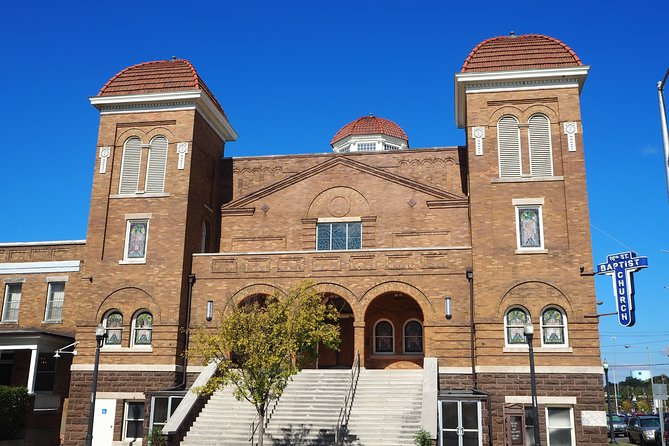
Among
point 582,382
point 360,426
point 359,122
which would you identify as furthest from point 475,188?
point 359,122

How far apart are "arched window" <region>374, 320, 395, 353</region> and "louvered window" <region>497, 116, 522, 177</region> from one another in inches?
299

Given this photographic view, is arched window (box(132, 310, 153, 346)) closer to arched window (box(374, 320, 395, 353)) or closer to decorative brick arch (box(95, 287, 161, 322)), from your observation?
decorative brick arch (box(95, 287, 161, 322))

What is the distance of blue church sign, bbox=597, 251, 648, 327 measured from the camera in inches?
850

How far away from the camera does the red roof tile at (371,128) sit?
120 feet

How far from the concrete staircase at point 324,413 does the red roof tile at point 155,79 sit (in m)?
12.7

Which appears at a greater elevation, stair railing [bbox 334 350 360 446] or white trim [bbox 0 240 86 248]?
white trim [bbox 0 240 86 248]

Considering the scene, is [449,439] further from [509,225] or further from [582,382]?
[509,225]

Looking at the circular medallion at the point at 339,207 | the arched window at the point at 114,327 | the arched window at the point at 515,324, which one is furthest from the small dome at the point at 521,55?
the arched window at the point at 114,327

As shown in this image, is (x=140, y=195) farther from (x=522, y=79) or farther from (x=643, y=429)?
(x=643, y=429)

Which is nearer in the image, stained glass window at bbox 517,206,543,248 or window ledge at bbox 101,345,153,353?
stained glass window at bbox 517,206,543,248

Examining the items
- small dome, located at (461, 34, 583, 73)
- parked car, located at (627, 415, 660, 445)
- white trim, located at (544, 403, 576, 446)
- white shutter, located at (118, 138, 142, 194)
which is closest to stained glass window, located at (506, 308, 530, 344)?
white trim, located at (544, 403, 576, 446)

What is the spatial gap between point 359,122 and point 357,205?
10.1 metres

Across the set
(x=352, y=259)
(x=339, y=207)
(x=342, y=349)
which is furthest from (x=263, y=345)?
(x=339, y=207)

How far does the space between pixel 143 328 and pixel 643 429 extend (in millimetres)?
22383
